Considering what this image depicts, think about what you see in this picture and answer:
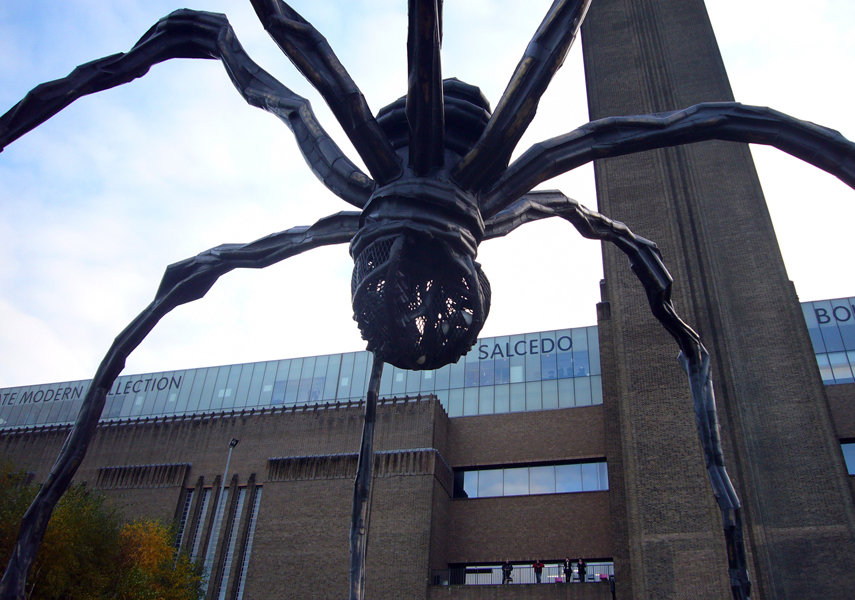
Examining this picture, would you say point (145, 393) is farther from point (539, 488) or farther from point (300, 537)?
point (539, 488)

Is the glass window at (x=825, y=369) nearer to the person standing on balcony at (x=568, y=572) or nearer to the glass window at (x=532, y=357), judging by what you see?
the glass window at (x=532, y=357)

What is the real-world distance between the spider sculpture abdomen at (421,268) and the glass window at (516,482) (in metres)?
28.7

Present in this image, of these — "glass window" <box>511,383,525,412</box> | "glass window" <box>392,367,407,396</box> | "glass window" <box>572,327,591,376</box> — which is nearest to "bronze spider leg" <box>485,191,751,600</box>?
"glass window" <box>511,383,525,412</box>

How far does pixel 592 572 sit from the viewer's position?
90.4ft

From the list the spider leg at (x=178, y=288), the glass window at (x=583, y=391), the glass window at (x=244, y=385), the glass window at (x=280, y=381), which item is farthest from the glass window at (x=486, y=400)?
the spider leg at (x=178, y=288)

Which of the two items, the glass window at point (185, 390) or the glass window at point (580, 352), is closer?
the glass window at point (580, 352)

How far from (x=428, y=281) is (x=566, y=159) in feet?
3.31

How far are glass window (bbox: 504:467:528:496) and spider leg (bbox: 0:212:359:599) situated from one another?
28175mm

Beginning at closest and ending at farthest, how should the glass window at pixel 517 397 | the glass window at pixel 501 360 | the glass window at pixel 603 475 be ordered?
the glass window at pixel 603 475 → the glass window at pixel 517 397 → the glass window at pixel 501 360

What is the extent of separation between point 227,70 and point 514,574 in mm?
28509

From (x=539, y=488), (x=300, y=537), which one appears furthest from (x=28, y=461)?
(x=539, y=488)

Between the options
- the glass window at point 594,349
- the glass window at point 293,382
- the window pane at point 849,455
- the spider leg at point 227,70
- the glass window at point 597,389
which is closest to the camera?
the spider leg at point 227,70

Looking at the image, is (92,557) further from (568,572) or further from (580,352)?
(580,352)

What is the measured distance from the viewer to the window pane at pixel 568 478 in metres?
29.8
